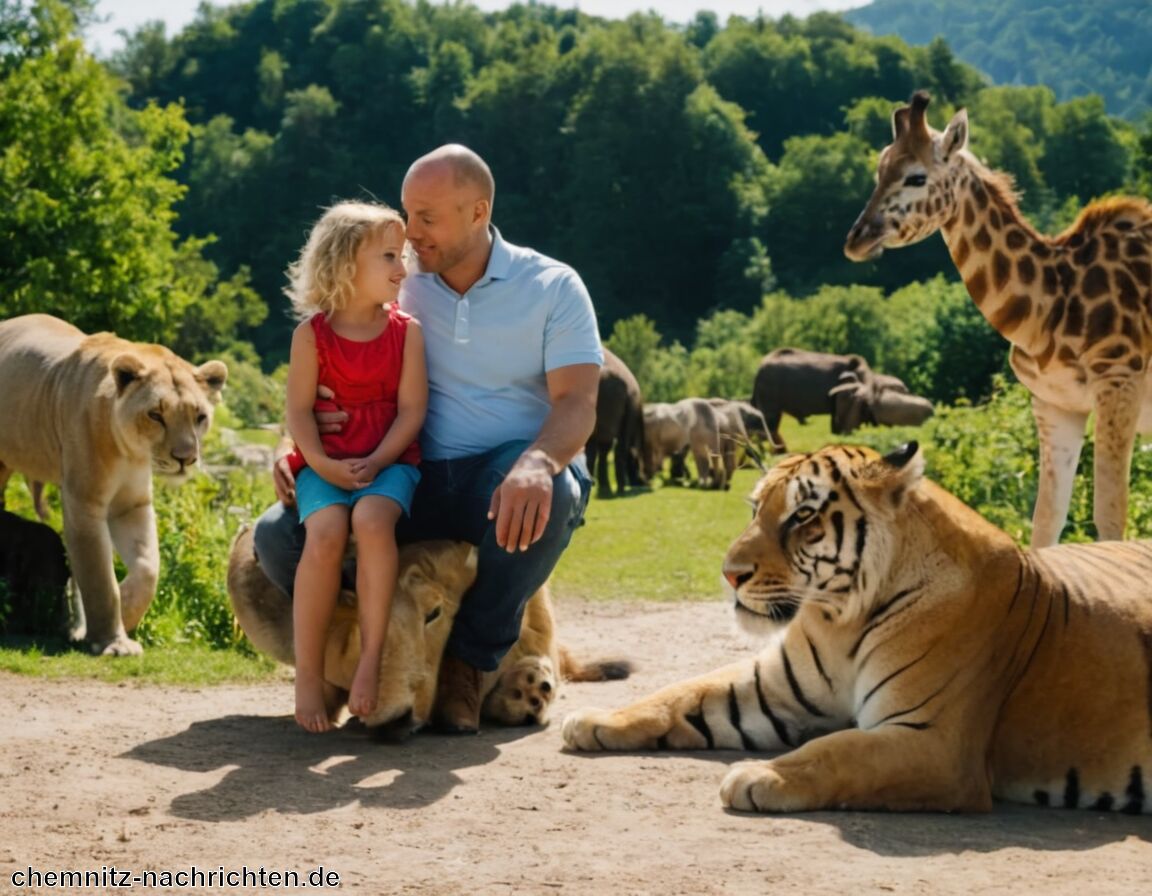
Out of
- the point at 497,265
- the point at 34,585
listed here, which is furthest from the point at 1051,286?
the point at 34,585

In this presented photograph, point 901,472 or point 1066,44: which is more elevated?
point 1066,44

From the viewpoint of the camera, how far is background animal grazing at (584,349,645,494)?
21016mm

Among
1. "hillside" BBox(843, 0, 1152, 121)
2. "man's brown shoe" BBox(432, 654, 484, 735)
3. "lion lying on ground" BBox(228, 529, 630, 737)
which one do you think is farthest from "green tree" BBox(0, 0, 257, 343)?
"hillside" BBox(843, 0, 1152, 121)

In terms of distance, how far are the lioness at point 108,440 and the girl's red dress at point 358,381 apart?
2068 millimetres

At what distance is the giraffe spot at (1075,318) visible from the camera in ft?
28.8

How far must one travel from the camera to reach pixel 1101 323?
870 centimetres

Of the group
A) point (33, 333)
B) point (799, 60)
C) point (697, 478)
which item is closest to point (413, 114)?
point (799, 60)

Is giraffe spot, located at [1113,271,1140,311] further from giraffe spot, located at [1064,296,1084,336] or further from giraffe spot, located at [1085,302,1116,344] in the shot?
giraffe spot, located at [1064,296,1084,336]

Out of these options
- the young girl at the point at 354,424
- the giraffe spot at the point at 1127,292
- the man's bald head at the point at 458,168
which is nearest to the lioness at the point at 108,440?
the young girl at the point at 354,424

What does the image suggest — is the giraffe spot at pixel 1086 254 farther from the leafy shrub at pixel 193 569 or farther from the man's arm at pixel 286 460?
the leafy shrub at pixel 193 569

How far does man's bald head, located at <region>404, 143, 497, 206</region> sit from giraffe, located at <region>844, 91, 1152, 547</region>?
3.29 m

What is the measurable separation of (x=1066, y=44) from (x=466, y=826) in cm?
15082

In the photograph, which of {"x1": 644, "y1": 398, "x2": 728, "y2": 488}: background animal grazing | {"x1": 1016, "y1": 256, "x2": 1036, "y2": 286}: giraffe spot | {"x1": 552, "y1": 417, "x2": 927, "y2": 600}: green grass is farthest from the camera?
{"x1": 644, "y1": 398, "x2": 728, "y2": 488}: background animal grazing

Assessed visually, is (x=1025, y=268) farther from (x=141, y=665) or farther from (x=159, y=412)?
(x=141, y=665)
